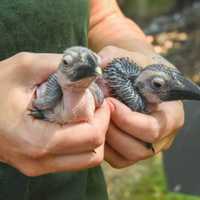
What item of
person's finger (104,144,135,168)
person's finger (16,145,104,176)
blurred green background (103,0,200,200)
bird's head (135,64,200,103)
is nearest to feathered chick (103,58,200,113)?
bird's head (135,64,200,103)

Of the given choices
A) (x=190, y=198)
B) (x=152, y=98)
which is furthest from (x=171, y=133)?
(x=190, y=198)

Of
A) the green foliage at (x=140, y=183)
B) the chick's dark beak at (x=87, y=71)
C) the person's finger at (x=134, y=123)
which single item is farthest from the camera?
the green foliage at (x=140, y=183)

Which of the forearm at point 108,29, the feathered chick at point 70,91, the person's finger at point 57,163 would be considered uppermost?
the feathered chick at point 70,91

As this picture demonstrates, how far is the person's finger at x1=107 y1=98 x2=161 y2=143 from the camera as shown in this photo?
3.84 feet

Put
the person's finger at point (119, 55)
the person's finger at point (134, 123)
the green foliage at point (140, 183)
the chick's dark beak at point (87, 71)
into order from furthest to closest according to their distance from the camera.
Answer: the green foliage at point (140, 183)
the person's finger at point (119, 55)
the person's finger at point (134, 123)
the chick's dark beak at point (87, 71)

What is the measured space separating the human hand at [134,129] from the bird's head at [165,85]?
50 millimetres

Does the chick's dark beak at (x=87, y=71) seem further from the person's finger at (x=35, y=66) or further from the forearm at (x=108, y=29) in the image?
the forearm at (x=108, y=29)

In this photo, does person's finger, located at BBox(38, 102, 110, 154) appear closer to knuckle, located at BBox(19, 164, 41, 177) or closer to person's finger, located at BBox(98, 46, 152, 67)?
knuckle, located at BBox(19, 164, 41, 177)

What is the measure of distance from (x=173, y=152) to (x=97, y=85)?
1774 mm

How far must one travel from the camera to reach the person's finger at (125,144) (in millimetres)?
1200

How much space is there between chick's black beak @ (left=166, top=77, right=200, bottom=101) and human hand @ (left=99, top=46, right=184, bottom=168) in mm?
57

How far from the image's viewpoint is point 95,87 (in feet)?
3.71

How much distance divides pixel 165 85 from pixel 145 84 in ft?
0.15

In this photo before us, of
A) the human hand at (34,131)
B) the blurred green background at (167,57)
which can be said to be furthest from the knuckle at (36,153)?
the blurred green background at (167,57)
